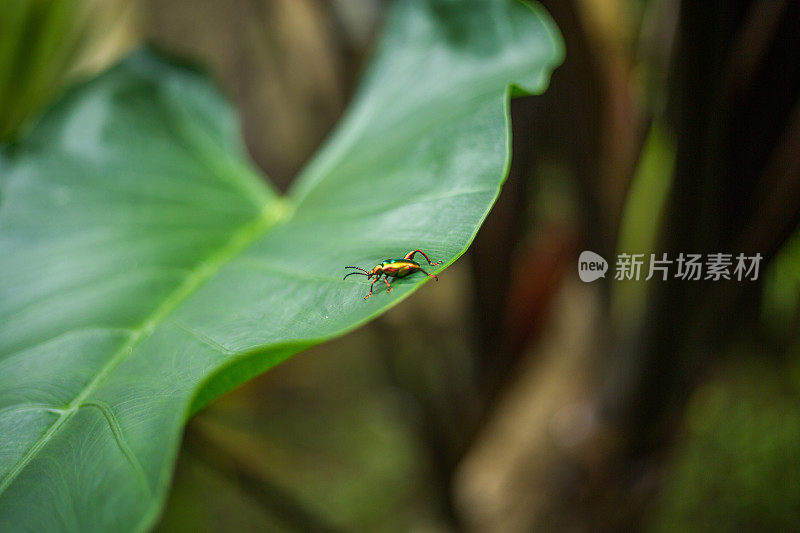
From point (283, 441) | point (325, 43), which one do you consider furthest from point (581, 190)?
point (283, 441)

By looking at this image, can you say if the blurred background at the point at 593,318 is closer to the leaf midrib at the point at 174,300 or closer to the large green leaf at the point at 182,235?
the large green leaf at the point at 182,235

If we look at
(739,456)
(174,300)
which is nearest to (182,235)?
(174,300)

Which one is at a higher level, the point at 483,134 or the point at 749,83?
the point at 483,134

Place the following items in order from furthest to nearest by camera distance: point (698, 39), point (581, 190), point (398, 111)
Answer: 1. point (581, 190)
2. point (398, 111)
3. point (698, 39)

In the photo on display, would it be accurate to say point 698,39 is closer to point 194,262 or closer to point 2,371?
point 194,262

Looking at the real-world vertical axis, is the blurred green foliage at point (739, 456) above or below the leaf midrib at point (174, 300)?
below
